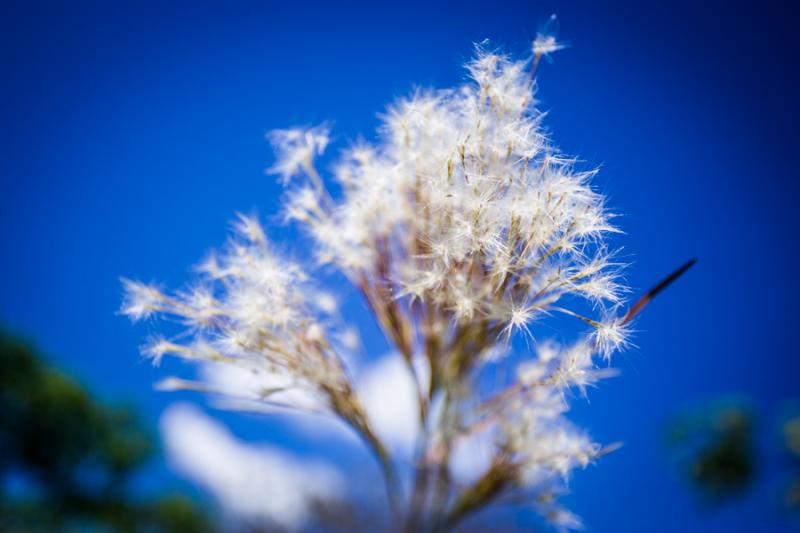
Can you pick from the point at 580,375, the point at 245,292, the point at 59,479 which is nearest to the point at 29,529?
the point at 59,479

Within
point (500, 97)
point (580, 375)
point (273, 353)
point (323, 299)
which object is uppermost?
point (500, 97)

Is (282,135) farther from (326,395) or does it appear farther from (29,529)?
(29,529)

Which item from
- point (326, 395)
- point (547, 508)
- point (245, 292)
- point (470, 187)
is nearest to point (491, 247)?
point (470, 187)

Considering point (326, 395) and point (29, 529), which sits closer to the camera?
point (326, 395)

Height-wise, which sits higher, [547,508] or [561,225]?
[561,225]

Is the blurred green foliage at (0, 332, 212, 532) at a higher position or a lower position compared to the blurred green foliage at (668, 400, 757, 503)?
higher

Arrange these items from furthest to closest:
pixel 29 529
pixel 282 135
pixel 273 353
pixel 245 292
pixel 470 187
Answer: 1. pixel 29 529
2. pixel 282 135
3. pixel 245 292
4. pixel 273 353
5. pixel 470 187

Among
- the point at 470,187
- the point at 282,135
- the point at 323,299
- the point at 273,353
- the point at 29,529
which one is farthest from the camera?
the point at 29,529

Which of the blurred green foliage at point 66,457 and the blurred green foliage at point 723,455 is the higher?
the blurred green foliage at point 66,457
